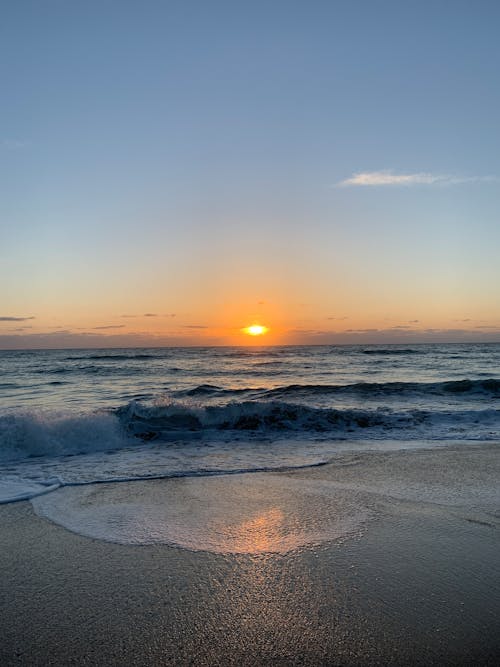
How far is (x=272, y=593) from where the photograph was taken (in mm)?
3369

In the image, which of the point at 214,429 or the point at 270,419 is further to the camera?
the point at 270,419

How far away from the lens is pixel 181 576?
3695mm

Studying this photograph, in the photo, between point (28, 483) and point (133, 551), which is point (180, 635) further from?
point (28, 483)

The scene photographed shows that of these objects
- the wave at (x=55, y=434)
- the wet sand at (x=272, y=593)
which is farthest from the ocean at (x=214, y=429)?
the wet sand at (x=272, y=593)

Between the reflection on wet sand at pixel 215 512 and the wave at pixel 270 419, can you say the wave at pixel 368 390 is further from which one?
the reflection on wet sand at pixel 215 512

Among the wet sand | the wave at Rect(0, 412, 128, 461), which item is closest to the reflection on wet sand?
the wet sand

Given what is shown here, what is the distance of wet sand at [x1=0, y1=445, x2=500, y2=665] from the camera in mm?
2713

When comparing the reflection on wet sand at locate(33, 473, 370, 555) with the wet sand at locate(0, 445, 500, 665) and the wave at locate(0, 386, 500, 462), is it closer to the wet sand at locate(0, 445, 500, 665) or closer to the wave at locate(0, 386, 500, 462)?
the wet sand at locate(0, 445, 500, 665)

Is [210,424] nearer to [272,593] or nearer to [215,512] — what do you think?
[215,512]

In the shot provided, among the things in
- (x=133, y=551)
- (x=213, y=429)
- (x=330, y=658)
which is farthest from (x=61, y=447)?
(x=330, y=658)

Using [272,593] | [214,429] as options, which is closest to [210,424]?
[214,429]

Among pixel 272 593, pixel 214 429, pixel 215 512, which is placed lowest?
pixel 214 429

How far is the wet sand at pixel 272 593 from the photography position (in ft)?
8.90

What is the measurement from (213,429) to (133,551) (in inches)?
309
